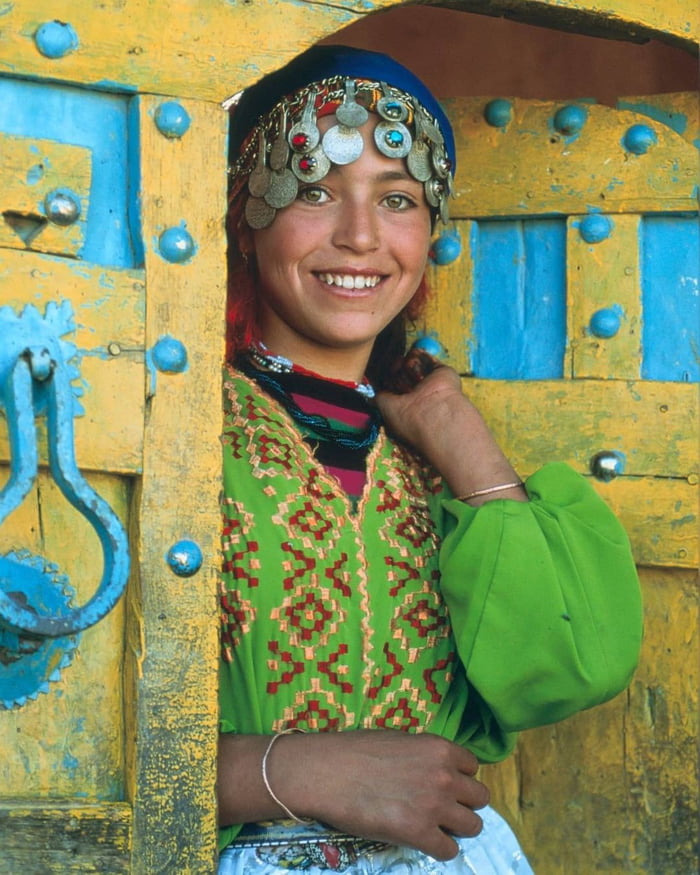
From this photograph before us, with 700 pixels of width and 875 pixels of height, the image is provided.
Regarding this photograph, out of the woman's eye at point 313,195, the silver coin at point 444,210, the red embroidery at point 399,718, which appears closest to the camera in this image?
the red embroidery at point 399,718

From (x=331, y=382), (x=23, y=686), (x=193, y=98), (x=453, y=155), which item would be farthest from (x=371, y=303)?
(x=23, y=686)

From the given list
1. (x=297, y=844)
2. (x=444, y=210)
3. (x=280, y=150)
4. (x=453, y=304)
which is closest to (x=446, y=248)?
(x=453, y=304)

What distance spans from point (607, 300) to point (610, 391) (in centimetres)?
15

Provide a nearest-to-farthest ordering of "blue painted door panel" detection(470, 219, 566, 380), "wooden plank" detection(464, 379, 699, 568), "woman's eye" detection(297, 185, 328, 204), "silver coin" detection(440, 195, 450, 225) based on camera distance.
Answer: "woman's eye" detection(297, 185, 328, 204) < "silver coin" detection(440, 195, 450, 225) < "wooden plank" detection(464, 379, 699, 568) < "blue painted door panel" detection(470, 219, 566, 380)

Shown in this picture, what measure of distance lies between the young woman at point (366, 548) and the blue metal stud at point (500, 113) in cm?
24

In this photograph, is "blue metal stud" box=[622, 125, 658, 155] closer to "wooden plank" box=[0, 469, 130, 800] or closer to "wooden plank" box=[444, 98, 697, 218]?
"wooden plank" box=[444, 98, 697, 218]

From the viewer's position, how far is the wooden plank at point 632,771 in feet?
7.93

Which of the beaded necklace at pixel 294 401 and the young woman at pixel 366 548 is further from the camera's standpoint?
the beaded necklace at pixel 294 401

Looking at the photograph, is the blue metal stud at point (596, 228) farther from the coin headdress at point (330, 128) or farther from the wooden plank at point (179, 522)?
the wooden plank at point (179, 522)

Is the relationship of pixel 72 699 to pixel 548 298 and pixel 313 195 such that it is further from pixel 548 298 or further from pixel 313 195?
pixel 548 298

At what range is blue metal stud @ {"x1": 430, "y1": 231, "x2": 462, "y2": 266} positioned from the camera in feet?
8.18

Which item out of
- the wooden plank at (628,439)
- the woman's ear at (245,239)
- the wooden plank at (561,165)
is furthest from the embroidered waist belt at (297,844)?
the wooden plank at (561,165)

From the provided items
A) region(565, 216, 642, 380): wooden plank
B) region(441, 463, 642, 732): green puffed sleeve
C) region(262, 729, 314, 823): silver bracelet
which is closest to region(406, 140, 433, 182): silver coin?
region(565, 216, 642, 380): wooden plank

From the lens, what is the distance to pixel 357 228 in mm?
2115
